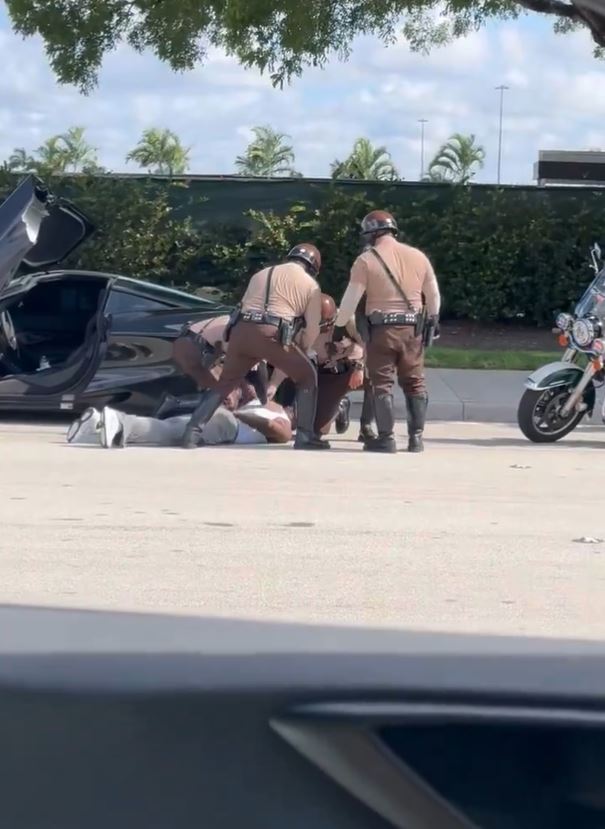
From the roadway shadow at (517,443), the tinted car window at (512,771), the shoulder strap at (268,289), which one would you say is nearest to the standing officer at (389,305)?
the shoulder strap at (268,289)

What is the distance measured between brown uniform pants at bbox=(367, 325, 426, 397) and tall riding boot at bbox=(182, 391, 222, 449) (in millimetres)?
1155

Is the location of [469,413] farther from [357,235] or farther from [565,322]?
[357,235]

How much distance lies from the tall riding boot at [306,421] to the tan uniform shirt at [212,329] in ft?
2.43

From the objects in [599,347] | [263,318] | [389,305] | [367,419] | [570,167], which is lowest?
[367,419]

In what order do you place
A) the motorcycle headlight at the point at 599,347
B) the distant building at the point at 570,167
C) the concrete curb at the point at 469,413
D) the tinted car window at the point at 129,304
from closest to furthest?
the motorcycle headlight at the point at 599,347
the tinted car window at the point at 129,304
the concrete curb at the point at 469,413
the distant building at the point at 570,167

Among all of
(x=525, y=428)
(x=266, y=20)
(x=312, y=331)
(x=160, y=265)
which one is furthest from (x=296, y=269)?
(x=160, y=265)

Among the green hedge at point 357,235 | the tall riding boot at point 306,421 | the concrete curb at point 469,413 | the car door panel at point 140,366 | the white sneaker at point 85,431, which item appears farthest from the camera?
the green hedge at point 357,235

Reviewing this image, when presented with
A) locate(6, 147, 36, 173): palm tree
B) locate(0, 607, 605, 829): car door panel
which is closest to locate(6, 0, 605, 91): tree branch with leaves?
locate(6, 147, 36, 173): palm tree

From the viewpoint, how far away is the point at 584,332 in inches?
423

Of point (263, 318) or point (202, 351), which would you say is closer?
point (263, 318)

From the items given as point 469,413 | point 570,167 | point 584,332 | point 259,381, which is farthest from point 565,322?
point 570,167

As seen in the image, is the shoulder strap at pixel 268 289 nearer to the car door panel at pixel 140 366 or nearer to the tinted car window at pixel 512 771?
the car door panel at pixel 140 366

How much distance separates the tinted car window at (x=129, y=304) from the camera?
11320 mm

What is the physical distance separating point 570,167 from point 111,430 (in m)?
16.1
